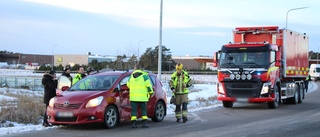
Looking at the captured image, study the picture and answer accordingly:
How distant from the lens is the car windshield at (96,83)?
1138 cm

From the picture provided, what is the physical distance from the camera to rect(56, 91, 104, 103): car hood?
34.6 feet

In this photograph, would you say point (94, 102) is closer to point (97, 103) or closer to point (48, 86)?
point (97, 103)

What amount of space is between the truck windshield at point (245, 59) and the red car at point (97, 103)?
5.40 meters

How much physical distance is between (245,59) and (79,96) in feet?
27.2

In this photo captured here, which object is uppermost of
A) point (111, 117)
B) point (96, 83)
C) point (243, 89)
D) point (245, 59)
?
point (245, 59)

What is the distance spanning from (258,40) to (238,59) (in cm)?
240

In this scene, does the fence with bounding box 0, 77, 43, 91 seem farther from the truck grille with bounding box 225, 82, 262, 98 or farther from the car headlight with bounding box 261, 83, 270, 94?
the car headlight with bounding box 261, 83, 270, 94

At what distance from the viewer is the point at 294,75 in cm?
1952

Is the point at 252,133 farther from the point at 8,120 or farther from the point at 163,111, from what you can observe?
the point at 8,120

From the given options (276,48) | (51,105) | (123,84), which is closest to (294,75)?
(276,48)

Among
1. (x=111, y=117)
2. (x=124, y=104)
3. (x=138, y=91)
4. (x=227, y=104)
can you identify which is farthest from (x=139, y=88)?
(x=227, y=104)

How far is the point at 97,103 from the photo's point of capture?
1059cm

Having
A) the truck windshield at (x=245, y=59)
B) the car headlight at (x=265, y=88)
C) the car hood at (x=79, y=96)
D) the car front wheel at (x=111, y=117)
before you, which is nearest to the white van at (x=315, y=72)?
the truck windshield at (x=245, y=59)

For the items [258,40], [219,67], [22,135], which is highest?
[258,40]
